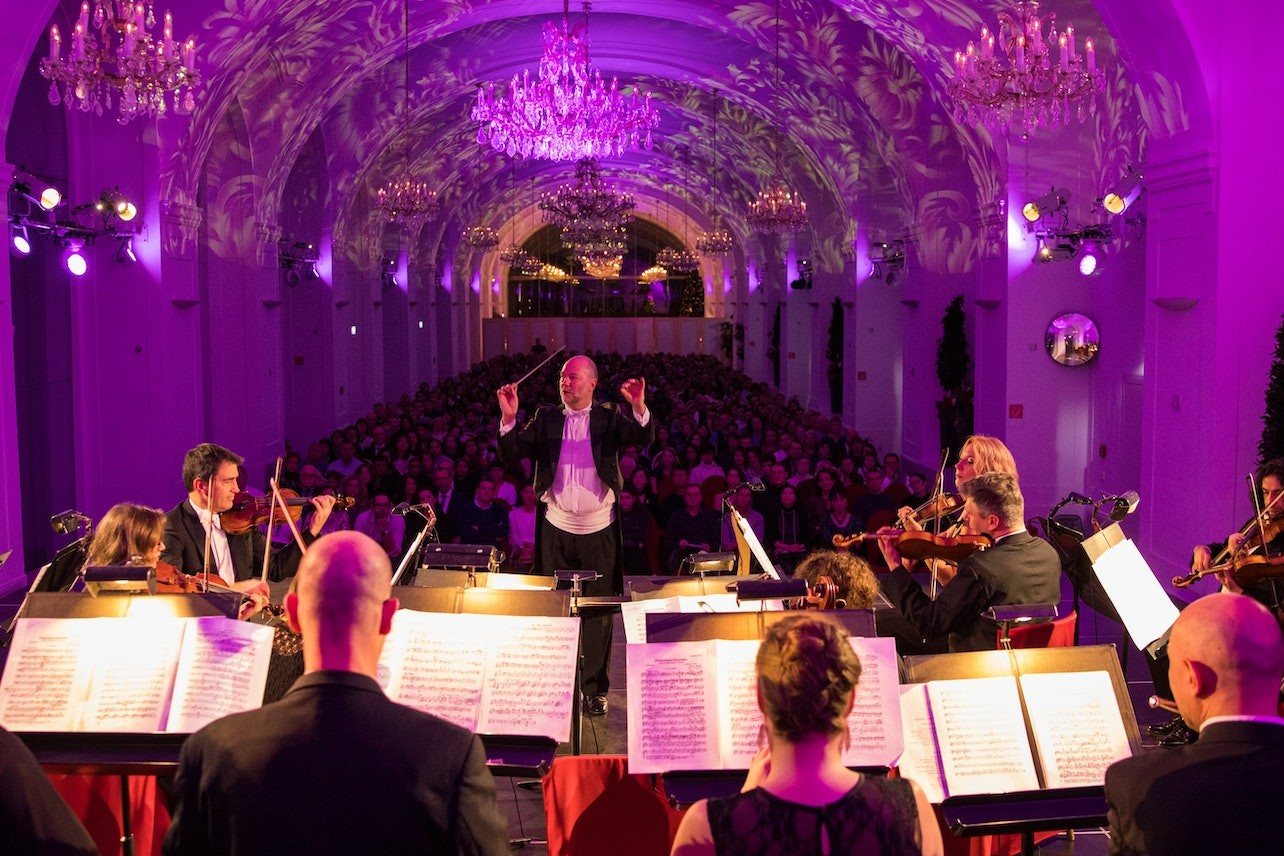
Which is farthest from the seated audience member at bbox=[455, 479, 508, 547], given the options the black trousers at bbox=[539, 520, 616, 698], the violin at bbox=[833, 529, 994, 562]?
the violin at bbox=[833, 529, 994, 562]

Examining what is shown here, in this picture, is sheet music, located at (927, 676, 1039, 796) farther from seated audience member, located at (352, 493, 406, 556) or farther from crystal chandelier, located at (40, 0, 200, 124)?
seated audience member, located at (352, 493, 406, 556)

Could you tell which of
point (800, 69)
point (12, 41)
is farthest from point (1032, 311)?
point (12, 41)

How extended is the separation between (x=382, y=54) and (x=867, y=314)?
30.4ft

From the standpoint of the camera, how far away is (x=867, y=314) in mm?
21391

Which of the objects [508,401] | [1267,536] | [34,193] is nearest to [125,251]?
[34,193]

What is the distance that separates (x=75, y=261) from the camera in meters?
11.6

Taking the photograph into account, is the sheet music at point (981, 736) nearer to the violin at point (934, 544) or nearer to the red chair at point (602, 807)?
the red chair at point (602, 807)

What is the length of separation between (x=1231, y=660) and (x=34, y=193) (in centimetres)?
1120

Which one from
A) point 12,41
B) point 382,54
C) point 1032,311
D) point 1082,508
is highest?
point 382,54

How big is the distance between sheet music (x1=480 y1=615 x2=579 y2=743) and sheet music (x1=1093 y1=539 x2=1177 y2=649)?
93.2 inches

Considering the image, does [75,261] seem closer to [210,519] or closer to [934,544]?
[210,519]

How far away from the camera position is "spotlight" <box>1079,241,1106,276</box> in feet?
43.1

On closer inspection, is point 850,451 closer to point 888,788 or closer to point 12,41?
point 12,41

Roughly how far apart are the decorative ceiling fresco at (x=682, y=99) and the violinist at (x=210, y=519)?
16.7ft
